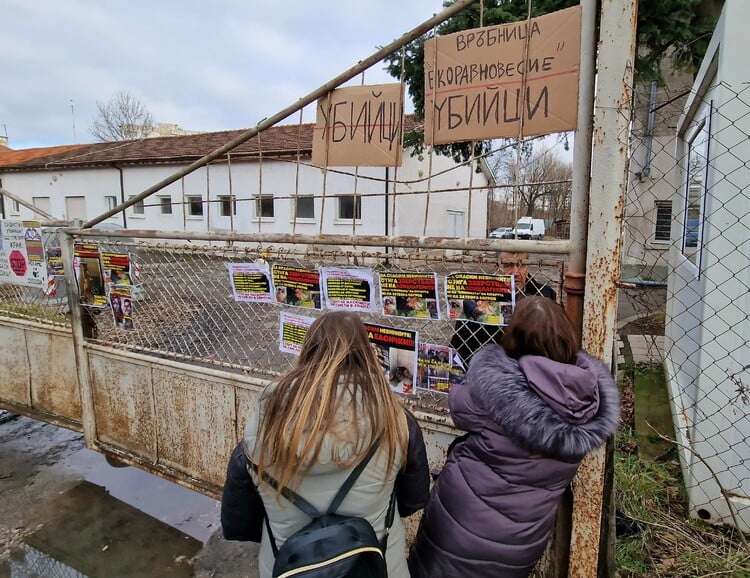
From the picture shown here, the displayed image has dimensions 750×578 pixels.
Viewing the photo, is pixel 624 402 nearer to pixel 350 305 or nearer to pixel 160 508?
pixel 350 305

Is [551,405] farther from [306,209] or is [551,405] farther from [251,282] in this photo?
[306,209]

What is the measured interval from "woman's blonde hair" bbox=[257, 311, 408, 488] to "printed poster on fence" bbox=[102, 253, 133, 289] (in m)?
2.43

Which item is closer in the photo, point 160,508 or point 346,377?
point 346,377

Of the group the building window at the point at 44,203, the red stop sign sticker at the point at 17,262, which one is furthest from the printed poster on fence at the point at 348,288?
the building window at the point at 44,203

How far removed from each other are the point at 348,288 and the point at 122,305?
2.07 meters

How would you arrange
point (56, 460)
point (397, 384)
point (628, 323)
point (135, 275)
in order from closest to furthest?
point (397, 384)
point (135, 275)
point (56, 460)
point (628, 323)

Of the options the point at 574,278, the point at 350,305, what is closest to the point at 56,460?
the point at 350,305

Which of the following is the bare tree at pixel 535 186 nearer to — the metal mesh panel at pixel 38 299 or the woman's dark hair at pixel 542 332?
the woman's dark hair at pixel 542 332

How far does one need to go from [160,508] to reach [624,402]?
14.7ft

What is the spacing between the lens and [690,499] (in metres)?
2.82

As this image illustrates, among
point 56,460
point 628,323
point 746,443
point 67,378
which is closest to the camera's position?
point 746,443

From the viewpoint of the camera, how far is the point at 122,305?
345cm

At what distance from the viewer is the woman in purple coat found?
5.08ft

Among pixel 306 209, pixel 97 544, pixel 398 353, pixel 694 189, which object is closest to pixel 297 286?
pixel 398 353
